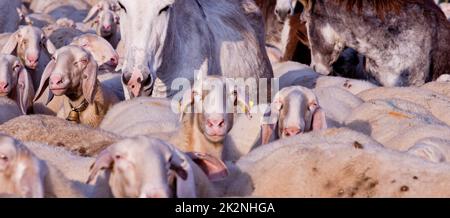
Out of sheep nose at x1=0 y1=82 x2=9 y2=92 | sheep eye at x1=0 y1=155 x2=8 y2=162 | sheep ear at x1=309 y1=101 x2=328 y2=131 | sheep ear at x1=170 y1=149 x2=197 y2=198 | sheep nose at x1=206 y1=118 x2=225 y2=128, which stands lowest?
sheep nose at x1=0 y1=82 x2=9 y2=92

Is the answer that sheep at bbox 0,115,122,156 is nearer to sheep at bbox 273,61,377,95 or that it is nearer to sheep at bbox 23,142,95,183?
sheep at bbox 23,142,95,183

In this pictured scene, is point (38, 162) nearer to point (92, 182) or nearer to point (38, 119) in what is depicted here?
point (92, 182)

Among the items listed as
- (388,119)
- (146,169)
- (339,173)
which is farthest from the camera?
(388,119)

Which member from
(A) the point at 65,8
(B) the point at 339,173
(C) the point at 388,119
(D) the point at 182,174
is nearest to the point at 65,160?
(D) the point at 182,174

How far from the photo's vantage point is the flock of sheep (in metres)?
5.43

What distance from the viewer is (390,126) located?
7801mm

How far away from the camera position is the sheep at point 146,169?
17.2 feet

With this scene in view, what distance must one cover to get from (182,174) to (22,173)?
0.69 m

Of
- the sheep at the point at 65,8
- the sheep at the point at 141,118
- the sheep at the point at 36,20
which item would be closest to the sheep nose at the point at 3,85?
the sheep at the point at 141,118

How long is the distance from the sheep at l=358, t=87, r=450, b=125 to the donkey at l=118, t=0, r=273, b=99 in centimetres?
97

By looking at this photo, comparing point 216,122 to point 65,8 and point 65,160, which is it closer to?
point 65,160

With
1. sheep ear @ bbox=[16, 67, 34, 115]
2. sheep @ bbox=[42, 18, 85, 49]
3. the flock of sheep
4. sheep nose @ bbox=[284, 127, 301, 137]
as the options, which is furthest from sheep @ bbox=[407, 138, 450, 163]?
sheep @ bbox=[42, 18, 85, 49]

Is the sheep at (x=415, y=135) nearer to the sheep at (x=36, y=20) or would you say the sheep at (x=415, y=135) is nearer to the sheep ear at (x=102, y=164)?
the sheep ear at (x=102, y=164)

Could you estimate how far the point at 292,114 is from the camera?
7359 mm
